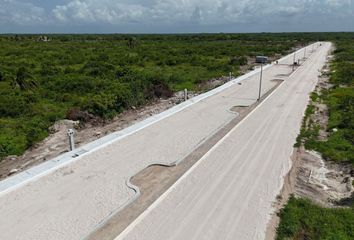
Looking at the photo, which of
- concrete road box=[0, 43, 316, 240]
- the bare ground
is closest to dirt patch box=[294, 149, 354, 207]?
the bare ground

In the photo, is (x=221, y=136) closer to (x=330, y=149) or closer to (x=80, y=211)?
(x=330, y=149)

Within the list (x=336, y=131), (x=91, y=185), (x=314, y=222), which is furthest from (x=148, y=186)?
(x=336, y=131)

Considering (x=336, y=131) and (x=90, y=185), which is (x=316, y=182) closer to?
(x=336, y=131)

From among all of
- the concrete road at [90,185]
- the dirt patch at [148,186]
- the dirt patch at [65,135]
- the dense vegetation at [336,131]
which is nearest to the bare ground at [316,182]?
the dense vegetation at [336,131]

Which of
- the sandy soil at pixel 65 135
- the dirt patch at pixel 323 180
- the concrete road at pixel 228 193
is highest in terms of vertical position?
the concrete road at pixel 228 193

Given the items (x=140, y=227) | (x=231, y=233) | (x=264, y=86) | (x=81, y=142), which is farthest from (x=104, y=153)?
(x=264, y=86)

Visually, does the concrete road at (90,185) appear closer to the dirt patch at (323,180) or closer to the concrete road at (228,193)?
the concrete road at (228,193)

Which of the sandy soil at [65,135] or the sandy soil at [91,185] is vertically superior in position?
the sandy soil at [91,185]

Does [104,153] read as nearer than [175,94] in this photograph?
Yes
